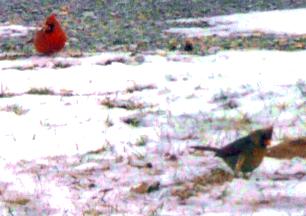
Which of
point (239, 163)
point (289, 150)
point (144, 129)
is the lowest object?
point (144, 129)

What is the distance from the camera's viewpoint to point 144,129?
5.52m

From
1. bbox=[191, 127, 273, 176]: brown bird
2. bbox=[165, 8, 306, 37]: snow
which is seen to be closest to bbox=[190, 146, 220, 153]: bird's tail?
bbox=[191, 127, 273, 176]: brown bird

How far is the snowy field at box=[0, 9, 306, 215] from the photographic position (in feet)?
13.9

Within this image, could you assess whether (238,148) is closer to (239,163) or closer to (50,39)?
(239,163)

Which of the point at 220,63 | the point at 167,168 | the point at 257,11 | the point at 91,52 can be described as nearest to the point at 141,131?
the point at 167,168

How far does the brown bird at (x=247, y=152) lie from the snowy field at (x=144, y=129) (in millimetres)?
60

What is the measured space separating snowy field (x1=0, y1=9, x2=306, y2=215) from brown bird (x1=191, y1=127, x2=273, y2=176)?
6cm

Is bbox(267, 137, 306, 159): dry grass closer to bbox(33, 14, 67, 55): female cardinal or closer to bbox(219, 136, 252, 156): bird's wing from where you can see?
bbox(219, 136, 252, 156): bird's wing

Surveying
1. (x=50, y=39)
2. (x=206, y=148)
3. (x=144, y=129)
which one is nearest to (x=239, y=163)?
(x=206, y=148)

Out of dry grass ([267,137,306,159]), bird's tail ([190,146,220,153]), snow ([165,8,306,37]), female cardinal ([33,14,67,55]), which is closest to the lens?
bird's tail ([190,146,220,153])

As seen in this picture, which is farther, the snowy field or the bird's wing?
the bird's wing

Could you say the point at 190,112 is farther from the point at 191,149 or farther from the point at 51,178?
the point at 51,178

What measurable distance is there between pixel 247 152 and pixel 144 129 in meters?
1.14

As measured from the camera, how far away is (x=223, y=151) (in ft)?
14.9
